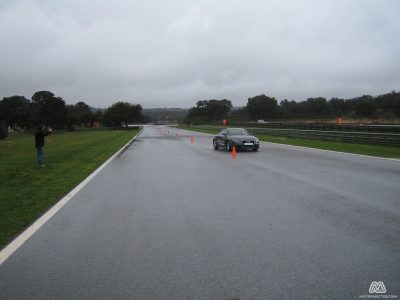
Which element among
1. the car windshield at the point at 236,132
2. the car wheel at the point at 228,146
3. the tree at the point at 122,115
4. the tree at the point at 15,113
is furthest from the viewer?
the tree at the point at 122,115

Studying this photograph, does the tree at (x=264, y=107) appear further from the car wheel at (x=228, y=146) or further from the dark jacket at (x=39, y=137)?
the dark jacket at (x=39, y=137)

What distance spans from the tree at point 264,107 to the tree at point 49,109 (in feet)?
234

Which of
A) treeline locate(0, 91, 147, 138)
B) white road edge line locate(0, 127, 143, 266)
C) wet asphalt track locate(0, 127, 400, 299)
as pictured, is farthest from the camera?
treeline locate(0, 91, 147, 138)

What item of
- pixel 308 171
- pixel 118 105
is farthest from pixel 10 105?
pixel 308 171

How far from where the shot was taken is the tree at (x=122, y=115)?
12862 cm

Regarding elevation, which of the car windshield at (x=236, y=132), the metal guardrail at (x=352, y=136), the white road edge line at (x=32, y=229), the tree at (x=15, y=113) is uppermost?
the tree at (x=15, y=113)

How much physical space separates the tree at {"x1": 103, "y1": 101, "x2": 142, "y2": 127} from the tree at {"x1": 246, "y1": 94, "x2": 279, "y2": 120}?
148 feet

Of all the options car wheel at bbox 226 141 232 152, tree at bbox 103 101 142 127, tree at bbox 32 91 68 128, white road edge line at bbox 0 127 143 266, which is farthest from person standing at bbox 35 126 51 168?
tree at bbox 103 101 142 127

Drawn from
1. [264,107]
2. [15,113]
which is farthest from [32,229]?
[264,107]

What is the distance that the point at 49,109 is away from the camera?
108 meters

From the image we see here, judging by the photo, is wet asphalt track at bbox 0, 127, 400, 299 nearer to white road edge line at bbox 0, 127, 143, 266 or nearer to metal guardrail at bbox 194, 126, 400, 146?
white road edge line at bbox 0, 127, 143, 266

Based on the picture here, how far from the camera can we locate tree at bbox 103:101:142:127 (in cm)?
12862

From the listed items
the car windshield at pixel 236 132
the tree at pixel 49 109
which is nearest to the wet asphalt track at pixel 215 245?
the car windshield at pixel 236 132

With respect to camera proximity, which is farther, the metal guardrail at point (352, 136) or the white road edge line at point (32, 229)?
the metal guardrail at point (352, 136)
